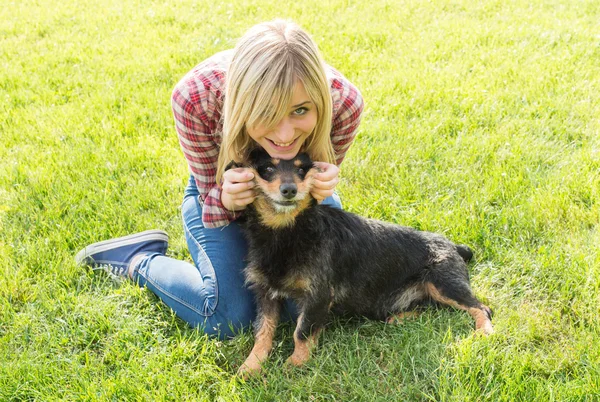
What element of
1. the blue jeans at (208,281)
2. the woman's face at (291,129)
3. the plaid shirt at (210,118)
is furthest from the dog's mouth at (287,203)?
the blue jeans at (208,281)

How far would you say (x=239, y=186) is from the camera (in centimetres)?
332

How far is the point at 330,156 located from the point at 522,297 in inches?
65.6

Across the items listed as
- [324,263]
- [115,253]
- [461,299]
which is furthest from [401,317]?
[115,253]

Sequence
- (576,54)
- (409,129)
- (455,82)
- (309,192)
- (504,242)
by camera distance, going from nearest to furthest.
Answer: (309,192)
(504,242)
(409,129)
(455,82)
(576,54)

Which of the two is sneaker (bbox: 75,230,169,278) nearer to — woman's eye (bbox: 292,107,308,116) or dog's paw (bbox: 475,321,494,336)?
woman's eye (bbox: 292,107,308,116)

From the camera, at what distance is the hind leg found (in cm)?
361

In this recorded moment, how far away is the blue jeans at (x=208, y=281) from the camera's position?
375cm

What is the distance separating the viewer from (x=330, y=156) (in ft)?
12.7

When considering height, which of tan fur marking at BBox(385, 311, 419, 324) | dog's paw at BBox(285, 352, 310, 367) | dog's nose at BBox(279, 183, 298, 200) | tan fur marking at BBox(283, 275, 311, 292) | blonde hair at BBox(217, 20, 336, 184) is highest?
blonde hair at BBox(217, 20, 336, 184)

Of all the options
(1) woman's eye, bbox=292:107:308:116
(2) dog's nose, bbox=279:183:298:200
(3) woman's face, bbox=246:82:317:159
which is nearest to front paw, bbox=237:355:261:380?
(2) dog's nose, bbox=279:183:298:200

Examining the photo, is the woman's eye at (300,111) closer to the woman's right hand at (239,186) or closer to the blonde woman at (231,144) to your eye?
the blonde woman at (231,144)

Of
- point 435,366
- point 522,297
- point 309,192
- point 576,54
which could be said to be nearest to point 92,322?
point 309,192

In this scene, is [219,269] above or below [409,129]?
below

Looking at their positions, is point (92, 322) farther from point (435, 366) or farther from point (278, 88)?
point (435, 366)
